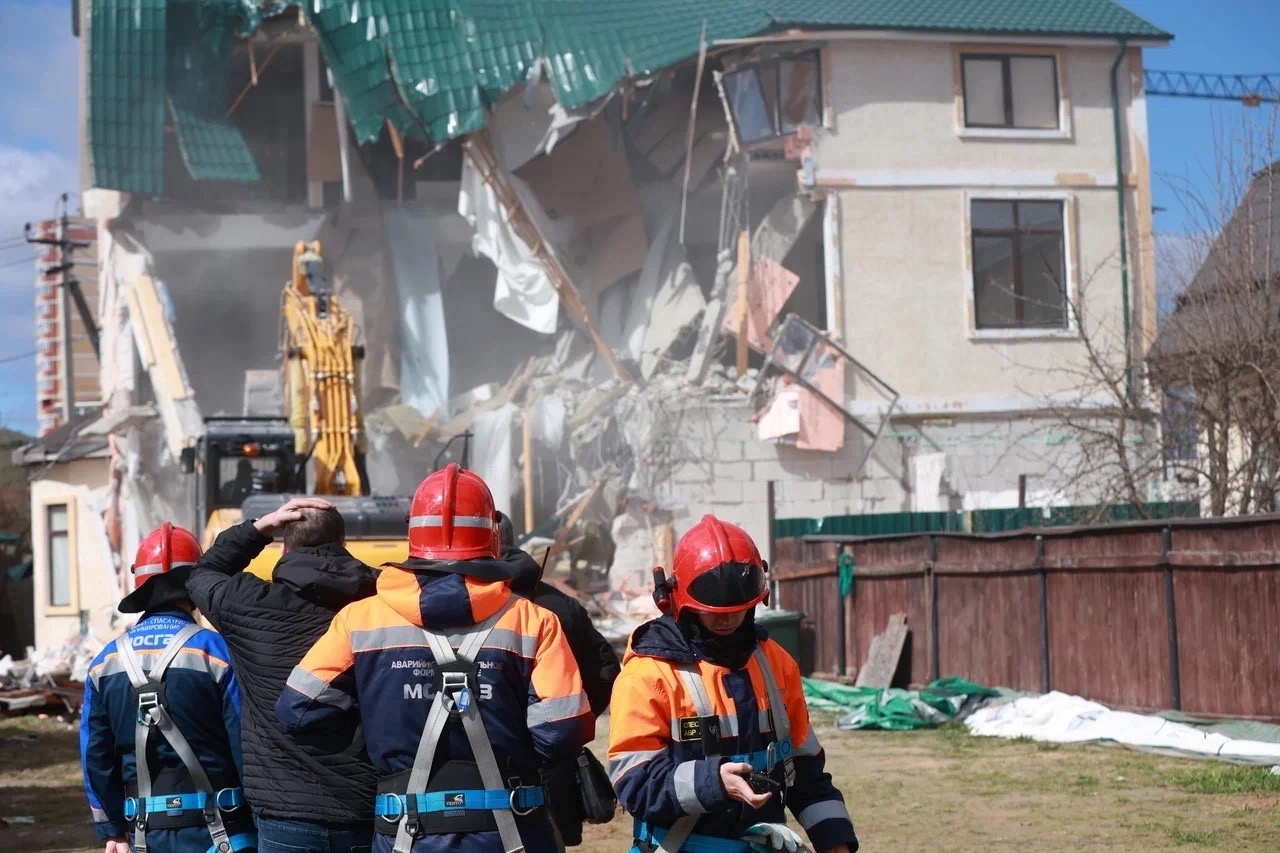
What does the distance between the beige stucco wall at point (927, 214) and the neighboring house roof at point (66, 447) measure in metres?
14.5

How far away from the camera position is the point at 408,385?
2928cm

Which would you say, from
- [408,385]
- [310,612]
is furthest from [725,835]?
[408,385]

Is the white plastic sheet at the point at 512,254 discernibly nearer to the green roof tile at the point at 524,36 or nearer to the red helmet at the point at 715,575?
the green roof tile at the point at 524,36

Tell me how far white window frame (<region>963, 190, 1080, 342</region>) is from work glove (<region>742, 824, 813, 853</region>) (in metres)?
24.1

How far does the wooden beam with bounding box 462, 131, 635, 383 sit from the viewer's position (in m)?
27.6

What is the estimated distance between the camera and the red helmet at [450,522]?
399 centimetres

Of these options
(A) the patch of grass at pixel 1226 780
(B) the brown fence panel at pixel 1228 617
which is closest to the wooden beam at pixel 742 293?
(B) the brown fence panel at pixel 1228 617

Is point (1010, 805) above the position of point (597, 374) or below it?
below

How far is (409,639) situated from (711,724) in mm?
797

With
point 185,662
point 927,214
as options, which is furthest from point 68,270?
point 185,662

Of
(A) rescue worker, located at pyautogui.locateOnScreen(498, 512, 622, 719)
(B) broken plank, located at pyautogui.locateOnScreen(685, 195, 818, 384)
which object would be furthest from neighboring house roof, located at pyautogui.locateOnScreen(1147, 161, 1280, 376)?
(A) rescue worker, located at pyautogui.locateOnScreen(498, 512, 622, 719)

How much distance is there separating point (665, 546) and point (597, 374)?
414 centimetres

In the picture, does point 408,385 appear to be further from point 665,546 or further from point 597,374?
point 665,546

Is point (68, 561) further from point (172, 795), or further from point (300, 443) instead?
point (172, 795)
